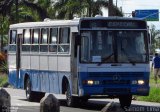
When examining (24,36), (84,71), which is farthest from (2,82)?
(84,71)

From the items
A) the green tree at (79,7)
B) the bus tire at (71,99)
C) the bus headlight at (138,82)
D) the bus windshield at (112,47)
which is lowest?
the bus tire at (71,99)

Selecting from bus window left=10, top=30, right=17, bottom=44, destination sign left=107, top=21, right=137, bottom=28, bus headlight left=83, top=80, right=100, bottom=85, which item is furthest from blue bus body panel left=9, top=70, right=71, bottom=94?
destination sign left=107, top=21, right=137, bottom=28

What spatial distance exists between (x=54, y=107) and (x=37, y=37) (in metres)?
15.0

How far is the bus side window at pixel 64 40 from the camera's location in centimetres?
2381

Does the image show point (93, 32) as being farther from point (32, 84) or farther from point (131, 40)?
point (32, 84)

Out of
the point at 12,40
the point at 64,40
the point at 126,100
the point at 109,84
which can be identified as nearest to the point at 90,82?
the point at 109,84

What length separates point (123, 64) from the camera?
22750mm

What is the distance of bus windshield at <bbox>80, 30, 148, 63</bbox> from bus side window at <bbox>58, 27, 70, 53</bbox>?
119 cm

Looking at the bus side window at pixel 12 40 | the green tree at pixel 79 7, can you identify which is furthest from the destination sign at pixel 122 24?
the green tree at pixel 79 7

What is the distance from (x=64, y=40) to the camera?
24.1 m

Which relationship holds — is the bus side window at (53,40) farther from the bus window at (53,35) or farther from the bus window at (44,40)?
the bus window at (44,40)

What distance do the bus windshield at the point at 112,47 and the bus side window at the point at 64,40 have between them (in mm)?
1187

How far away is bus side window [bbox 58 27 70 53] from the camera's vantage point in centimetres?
2381

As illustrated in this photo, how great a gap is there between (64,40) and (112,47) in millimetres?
2107
